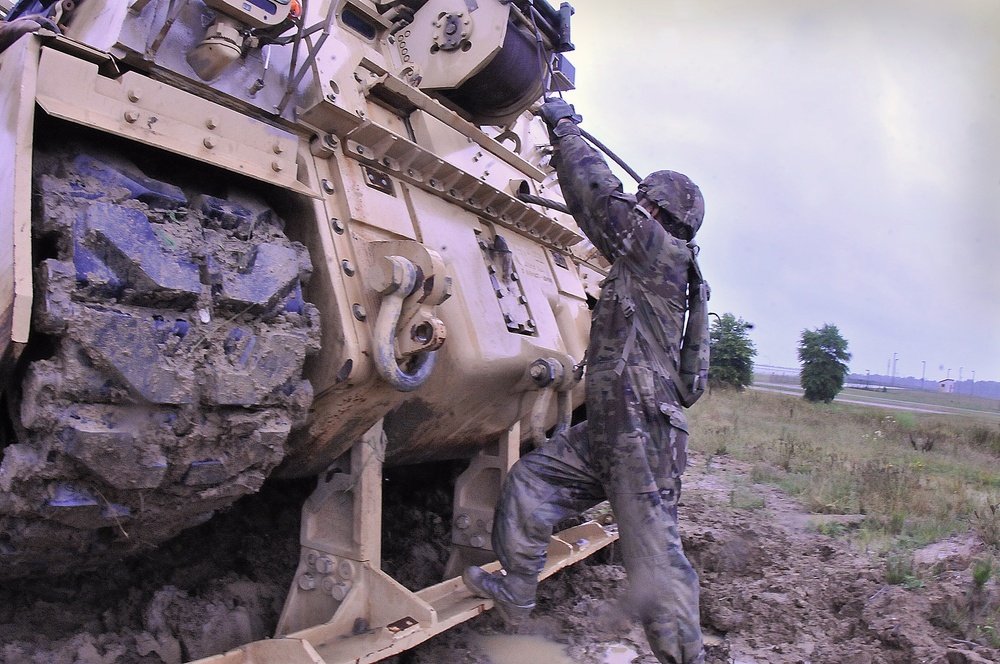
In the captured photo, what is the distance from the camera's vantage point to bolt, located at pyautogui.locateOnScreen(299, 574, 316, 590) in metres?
3.04

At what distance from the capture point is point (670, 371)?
10.7 ft

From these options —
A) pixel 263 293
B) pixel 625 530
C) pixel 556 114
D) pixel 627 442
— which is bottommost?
pixel 625 530

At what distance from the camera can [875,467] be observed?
351 inches

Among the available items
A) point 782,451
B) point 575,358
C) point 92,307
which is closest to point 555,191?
point 575,358

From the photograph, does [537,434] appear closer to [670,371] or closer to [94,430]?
[670,371]

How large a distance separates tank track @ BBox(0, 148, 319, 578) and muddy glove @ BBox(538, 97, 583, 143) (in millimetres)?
1322

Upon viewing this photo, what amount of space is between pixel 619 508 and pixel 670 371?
1.98 feet

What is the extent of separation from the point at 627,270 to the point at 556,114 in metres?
0.73

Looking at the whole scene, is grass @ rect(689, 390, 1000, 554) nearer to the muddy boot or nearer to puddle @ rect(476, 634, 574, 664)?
puddle @ rect(476, 634, 574, 664)

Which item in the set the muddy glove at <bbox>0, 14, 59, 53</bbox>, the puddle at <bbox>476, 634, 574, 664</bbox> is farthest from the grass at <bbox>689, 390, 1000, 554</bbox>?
the muddy glove at <bbox>0, 14, 59, 53</bbox>

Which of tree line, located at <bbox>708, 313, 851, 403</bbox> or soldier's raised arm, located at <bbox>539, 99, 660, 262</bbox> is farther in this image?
tree line, located at <bbox>708, 313, 851, 403</bbox>

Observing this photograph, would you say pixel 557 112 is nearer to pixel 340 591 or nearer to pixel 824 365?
pixel 340 591

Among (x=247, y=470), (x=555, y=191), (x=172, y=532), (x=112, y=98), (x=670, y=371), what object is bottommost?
(x=172, y=532)

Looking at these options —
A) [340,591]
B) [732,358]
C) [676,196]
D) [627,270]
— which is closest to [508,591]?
[340,591]
